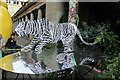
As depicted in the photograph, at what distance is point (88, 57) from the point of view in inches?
181

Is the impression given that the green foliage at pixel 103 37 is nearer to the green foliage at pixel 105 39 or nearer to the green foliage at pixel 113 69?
the green foliage at pixel 105 39

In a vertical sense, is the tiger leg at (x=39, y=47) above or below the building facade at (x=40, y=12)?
below

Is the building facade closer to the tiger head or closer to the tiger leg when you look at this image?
the tiger head

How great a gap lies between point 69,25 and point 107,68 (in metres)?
0.96

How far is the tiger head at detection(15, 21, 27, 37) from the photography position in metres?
4.43

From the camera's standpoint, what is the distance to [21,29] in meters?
4.45

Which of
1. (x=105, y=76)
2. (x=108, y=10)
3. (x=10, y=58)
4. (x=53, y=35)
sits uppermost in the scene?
(x=108, y=10)

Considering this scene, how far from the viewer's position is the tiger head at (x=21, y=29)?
4434 millimetres

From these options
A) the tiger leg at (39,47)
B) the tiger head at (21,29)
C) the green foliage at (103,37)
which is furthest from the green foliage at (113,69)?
the tiger head at (21,29)

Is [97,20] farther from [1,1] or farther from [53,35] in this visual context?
[1,1]

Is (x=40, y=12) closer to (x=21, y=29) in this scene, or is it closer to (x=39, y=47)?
(x=21, y=29)

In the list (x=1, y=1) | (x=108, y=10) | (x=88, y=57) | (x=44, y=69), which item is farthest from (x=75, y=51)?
(x=1, y=1)

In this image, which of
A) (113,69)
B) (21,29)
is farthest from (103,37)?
(21,29)

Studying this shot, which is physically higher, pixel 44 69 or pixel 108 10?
pixel 108 10
